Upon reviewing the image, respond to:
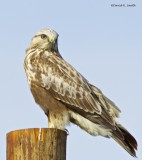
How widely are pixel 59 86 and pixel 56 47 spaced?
1.13 metres

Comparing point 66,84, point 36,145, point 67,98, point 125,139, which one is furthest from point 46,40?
point 36,145

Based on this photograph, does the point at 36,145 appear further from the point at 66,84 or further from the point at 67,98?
the point at 66,84

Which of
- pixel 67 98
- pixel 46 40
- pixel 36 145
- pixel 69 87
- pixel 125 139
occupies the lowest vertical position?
pixel 36 145

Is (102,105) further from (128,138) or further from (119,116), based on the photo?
(128,138)

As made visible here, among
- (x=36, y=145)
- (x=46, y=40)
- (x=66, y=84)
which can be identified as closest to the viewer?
(x=36, y=145)

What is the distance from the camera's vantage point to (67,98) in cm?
923

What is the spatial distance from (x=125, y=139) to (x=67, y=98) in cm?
147

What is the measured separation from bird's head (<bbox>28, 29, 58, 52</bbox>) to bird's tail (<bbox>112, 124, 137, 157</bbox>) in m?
2.32

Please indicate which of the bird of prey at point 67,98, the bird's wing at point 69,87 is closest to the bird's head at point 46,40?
the bird of prey at point 67,98

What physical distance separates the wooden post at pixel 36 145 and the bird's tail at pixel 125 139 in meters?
2.92

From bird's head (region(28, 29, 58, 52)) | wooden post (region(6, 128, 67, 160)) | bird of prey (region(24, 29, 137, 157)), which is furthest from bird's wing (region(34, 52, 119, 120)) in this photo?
wooden post (region(6, 128, 67, 160))

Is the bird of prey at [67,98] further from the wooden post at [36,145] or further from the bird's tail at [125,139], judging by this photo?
the wooden post at [36,145]

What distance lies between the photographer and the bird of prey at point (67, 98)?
8758 millimetres

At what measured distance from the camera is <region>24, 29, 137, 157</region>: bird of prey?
28.7ft
